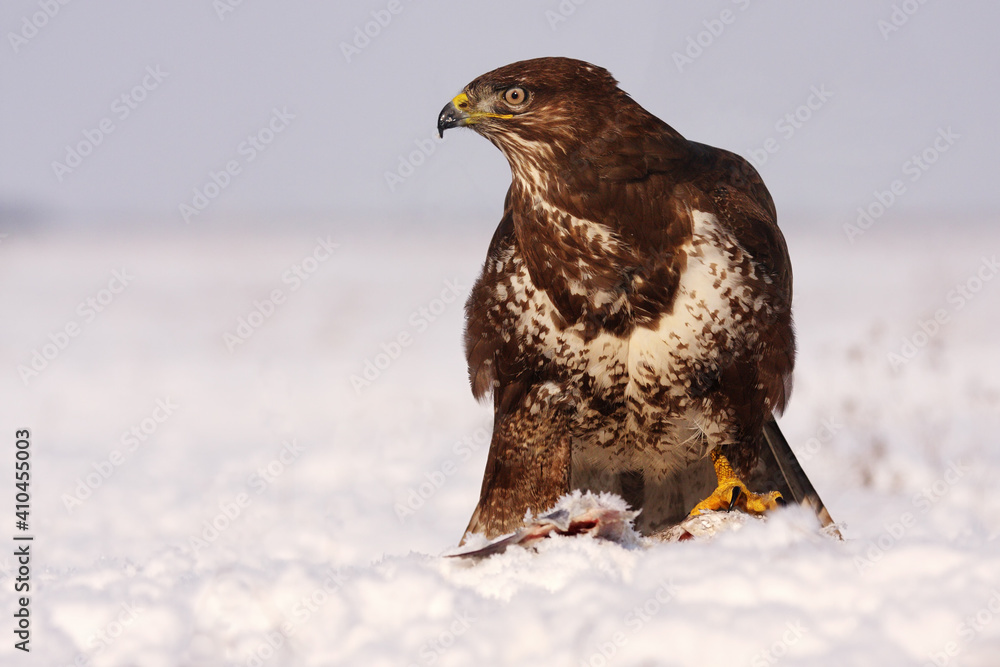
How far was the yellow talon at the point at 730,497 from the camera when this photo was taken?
14.5 feet

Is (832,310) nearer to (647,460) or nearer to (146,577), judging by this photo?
(647,460)

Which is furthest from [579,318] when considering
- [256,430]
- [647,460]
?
[256,430]

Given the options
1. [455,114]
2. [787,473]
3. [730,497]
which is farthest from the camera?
[787,473]

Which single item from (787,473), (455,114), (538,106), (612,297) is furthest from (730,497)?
(455,114)

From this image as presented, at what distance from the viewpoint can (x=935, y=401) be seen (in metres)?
8.21

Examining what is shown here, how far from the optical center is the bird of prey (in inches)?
160

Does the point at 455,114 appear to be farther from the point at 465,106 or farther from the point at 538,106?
the point at 538,106

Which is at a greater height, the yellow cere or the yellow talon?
the yellow cere

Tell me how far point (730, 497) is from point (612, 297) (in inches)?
42.6

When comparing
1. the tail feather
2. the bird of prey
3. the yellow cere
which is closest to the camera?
the bird of prey

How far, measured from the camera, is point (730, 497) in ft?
14.5

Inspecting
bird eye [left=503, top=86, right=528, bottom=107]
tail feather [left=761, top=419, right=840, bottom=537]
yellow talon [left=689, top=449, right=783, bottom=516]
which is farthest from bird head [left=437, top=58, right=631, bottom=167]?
tail feather [left=761, top=419, right=840, bottom=537]

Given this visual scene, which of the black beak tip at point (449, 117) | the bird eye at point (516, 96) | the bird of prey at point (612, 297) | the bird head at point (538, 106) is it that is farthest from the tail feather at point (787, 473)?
the black beak tip at point (449, 117)

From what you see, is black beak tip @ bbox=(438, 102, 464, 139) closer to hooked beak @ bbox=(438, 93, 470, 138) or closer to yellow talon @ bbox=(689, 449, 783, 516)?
hooked beak @ bbox=(438, 93, 470, 138)
